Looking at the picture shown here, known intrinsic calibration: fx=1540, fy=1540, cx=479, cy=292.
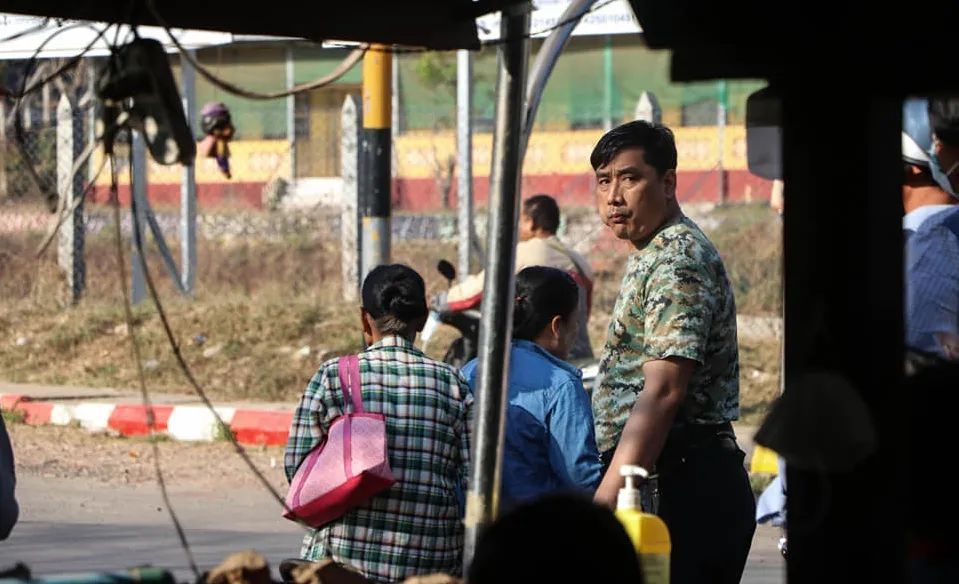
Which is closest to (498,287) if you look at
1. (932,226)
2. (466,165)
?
(932,226)

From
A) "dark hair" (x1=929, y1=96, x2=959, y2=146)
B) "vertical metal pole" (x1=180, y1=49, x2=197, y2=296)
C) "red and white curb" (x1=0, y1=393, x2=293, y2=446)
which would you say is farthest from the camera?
"vertical metal pole" (x1=180, y1=49, x2=197, y2=296)

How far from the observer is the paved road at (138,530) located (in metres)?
7.35

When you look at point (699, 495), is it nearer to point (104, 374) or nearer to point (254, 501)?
point (254, 501)

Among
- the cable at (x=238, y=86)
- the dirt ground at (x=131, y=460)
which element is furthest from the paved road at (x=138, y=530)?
the cable at (x=238, y=86)

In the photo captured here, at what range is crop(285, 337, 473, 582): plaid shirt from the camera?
4.21m

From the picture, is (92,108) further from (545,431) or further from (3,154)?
(3,154)

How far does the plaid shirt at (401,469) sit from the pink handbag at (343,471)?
5 cm

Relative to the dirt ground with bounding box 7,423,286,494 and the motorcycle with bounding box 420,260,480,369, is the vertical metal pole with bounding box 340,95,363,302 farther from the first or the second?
the motorcycle with bounding box 420,260,480,369

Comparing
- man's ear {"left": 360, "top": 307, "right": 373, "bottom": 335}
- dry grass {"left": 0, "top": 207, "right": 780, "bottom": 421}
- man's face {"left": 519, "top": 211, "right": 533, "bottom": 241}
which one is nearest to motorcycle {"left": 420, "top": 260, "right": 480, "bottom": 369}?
man's face {"left": 519, "top": 211, "right": 533, "bottom": 241}

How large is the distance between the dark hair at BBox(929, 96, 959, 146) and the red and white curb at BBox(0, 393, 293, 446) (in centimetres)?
669

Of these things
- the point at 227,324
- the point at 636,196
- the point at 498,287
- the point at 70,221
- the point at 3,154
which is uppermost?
the point at 3,154

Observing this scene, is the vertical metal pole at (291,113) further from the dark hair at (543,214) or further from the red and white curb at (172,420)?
the dark hair at (543,214)

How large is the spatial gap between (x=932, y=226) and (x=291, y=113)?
25.1m

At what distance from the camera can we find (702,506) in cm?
425
